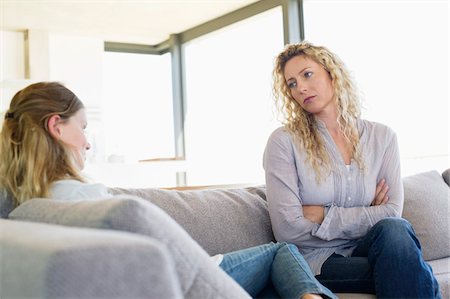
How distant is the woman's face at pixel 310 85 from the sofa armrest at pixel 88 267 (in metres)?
1.58

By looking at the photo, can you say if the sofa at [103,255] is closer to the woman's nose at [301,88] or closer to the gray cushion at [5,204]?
the gray cushion at [5,204]

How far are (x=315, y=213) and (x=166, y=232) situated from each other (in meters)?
1.24

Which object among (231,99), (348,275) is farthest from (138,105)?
(348,275)

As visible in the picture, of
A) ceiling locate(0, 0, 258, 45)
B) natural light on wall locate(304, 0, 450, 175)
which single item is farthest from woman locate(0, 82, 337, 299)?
ceiling locate(0, 0, 258, 45)

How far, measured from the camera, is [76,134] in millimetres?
1631

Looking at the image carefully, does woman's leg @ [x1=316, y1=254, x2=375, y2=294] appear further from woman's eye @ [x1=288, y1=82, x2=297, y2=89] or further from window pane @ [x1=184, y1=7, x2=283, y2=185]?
window pane @ [x1=184, y1=7, x2=283, y2=185]

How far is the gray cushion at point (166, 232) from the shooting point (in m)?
0.92

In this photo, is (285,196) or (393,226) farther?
(285,196)

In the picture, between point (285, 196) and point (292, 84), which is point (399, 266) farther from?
point (292, 84)

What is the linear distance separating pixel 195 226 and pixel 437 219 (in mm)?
1113

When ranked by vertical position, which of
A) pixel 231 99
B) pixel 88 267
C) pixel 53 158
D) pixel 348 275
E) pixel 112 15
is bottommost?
pixel 348 275

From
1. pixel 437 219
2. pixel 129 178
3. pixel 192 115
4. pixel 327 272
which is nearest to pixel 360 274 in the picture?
pixel 327 272

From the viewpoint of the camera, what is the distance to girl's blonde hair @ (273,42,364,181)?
220 cm

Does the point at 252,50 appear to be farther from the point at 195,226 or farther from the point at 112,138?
the point at 195,226
